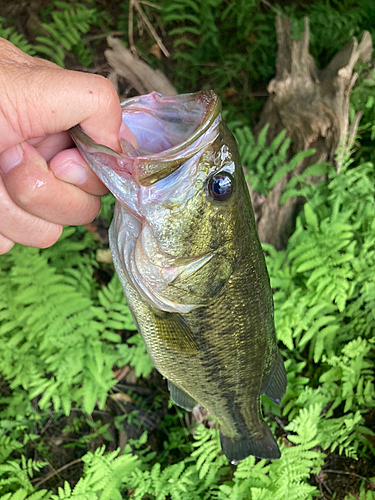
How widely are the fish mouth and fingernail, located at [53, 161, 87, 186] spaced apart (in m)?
0.10

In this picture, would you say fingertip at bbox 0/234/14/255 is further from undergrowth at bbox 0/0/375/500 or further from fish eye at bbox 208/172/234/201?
undergrowth at bbox 0/0/375/500

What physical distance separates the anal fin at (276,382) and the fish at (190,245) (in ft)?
0.37

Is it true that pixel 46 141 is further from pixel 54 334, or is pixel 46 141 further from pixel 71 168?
pixel 54 334

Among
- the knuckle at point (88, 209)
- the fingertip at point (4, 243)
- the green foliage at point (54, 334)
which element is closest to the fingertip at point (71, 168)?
the knuckle at point (88, 209)

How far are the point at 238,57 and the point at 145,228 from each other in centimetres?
391

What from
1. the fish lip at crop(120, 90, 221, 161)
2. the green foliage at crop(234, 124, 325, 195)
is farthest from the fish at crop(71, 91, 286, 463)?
the green foliage at crop(234, 124, 325, 195)

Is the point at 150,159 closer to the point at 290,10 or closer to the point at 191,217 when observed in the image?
the point at 191,217

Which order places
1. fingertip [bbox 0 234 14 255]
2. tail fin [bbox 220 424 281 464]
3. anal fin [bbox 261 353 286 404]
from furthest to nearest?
1. tail fin [bbox 220 424 281 464]
2. anal fin [bbox 261 353 286 404]
3. fingertip [bbox 0 234 14 255]

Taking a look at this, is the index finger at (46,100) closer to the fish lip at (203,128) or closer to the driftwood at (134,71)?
the fish lip at (203,128)

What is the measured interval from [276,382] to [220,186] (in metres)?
1.38

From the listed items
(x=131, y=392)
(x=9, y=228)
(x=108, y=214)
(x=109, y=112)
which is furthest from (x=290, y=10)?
(x=131, y=392)

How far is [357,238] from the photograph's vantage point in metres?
3.21

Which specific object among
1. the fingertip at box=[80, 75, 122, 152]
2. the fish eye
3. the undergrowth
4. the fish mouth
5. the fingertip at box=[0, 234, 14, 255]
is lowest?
the undergrowth

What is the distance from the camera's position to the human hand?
3.62ft
